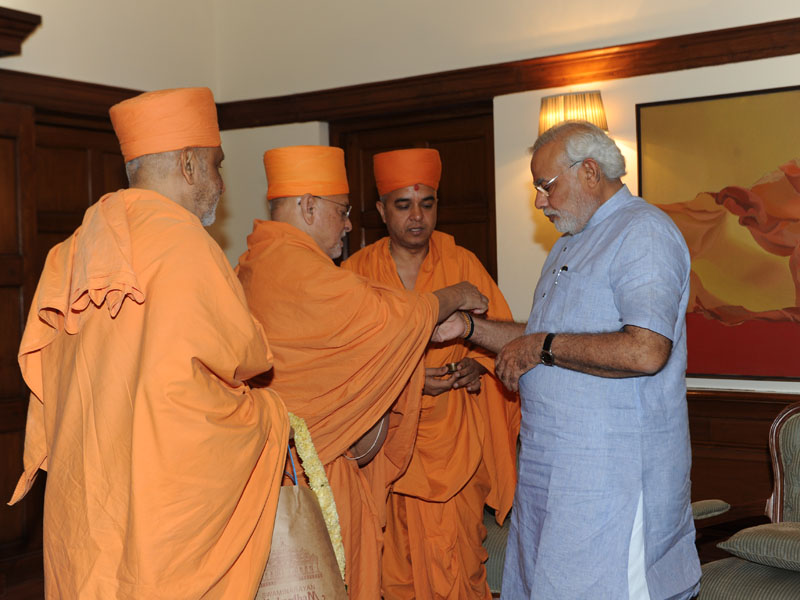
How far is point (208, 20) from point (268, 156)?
3276 mm

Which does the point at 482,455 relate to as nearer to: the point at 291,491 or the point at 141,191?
the point at 291,491

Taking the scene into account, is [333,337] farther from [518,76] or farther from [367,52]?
[367,52]

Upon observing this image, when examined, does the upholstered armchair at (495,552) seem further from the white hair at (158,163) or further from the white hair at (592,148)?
the white hair at (158,163)

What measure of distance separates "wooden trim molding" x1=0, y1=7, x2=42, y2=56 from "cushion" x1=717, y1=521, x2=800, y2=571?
402cm

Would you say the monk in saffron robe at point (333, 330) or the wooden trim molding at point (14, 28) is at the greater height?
the wooden trim molding at point (14, 28)

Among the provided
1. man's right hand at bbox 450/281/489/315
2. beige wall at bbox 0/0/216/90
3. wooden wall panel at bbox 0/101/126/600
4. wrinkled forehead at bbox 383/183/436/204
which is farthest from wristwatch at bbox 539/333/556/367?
beige wall at bbox 0/0/216/90

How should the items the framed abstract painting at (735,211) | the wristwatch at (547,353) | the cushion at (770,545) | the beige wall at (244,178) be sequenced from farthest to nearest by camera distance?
the beige wall at (244,178)
the framed abstract painting at (735,211)
the cushion at (770,545)
the wristwatch at (547,353)

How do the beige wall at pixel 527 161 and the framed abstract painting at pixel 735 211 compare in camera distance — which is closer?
the framed abstract painting at pixel 735 211

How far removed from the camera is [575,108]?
4215mm

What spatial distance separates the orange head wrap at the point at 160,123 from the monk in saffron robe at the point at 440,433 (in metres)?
1.51

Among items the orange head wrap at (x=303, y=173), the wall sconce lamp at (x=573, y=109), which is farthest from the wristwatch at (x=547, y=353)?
the wall sconce lamp at (x=573, y=109)

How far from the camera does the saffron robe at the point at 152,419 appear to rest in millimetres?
1821

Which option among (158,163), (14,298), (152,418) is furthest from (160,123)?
(14,298)

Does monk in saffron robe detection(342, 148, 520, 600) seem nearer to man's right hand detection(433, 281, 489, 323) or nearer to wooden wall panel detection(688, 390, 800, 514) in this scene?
man's right hand detection(433, 281, 489, 323)
